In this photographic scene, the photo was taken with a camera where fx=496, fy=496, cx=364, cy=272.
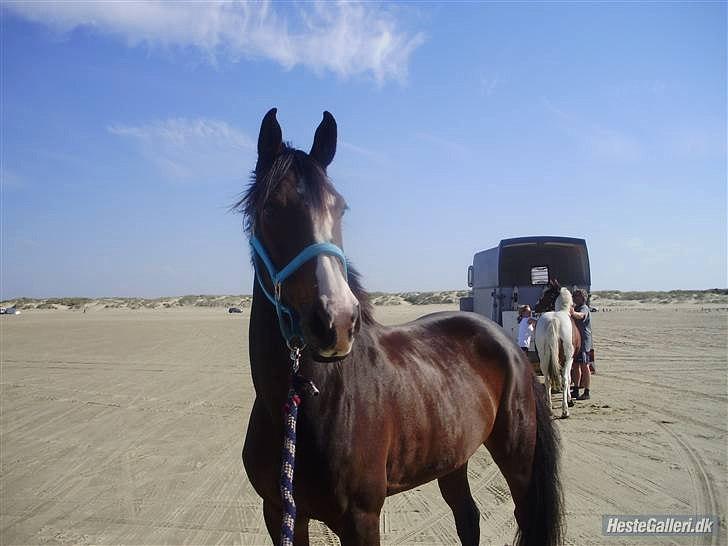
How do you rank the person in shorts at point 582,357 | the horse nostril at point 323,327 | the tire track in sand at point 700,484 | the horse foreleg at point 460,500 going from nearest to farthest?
1. the horse nostril at point 323,327
2. the horse foreleg at point 460,500
3. the tire track in sand at point 700,484
4. the person in shorts at point 582,357

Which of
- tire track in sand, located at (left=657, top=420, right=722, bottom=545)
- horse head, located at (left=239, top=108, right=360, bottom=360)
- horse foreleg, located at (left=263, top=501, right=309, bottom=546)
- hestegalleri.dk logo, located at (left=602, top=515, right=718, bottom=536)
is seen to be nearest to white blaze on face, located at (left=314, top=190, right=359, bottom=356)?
horse head, located at (left=239, top=108, right=360, bottom=360)

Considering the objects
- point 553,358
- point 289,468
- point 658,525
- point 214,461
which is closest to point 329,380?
point 289,468

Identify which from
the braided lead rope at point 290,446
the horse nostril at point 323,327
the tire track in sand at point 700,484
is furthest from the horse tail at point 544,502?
the horse nostril at point 323,327

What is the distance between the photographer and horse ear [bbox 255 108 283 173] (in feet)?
6.62

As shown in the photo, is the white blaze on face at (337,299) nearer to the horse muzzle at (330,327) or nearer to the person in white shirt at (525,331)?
the horse muzzle at (330,327)

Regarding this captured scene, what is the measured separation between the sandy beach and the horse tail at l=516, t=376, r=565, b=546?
0.73m

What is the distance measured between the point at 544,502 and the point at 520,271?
34.4 feet

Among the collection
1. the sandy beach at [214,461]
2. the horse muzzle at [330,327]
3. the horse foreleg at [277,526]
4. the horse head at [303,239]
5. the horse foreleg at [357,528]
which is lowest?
the sandy beach at [214,461]

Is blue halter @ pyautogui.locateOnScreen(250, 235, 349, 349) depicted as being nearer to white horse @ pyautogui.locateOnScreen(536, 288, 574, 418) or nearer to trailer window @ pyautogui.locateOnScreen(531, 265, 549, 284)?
white horse @ pyautogui.locateOnScreen(536, 288, 574, 418)

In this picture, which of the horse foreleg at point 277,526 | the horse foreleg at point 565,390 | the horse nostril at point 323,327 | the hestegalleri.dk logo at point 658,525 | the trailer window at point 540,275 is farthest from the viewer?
the trailer window at point 540,275

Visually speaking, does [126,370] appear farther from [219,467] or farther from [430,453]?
[430,453]

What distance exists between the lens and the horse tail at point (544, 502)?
3061mm

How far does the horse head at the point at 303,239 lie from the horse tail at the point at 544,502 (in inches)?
85.8

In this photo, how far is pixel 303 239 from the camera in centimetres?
173
